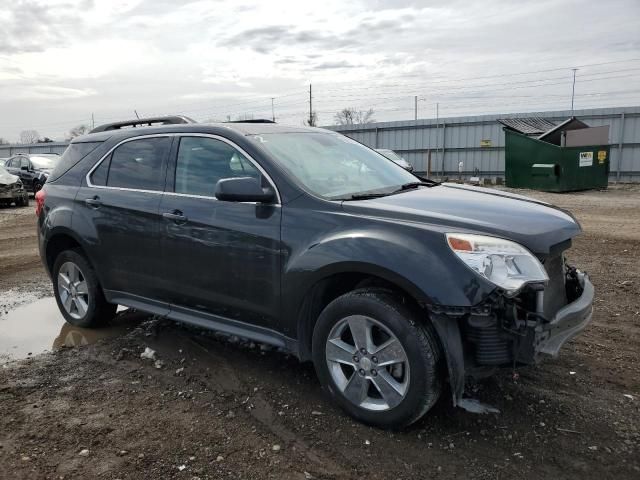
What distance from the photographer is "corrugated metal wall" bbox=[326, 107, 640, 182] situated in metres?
21.2

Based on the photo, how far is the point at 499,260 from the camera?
2.99 metres

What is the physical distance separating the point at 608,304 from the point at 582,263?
1.89m

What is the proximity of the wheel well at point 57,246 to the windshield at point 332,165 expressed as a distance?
235cm

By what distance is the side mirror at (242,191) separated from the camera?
359cm

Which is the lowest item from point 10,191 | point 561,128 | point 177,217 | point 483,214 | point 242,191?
point 10,191

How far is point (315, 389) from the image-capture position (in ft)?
12.7

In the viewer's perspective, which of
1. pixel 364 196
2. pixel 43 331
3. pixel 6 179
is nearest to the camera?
pixel 364 196

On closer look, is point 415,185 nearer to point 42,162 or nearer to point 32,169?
point 32,169

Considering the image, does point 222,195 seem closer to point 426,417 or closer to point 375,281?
point 375,281

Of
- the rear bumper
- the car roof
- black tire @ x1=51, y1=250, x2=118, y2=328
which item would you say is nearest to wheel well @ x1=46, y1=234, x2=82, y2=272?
black tire @ x1=51, y1=250, x2=118, y2=328

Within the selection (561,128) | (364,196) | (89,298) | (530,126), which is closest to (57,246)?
(89,298)

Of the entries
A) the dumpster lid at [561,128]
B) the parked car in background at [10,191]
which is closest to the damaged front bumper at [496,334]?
the dumpster lid at [561,128]

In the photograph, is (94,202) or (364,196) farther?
(94,202)

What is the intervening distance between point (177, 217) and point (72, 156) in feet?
6.05
